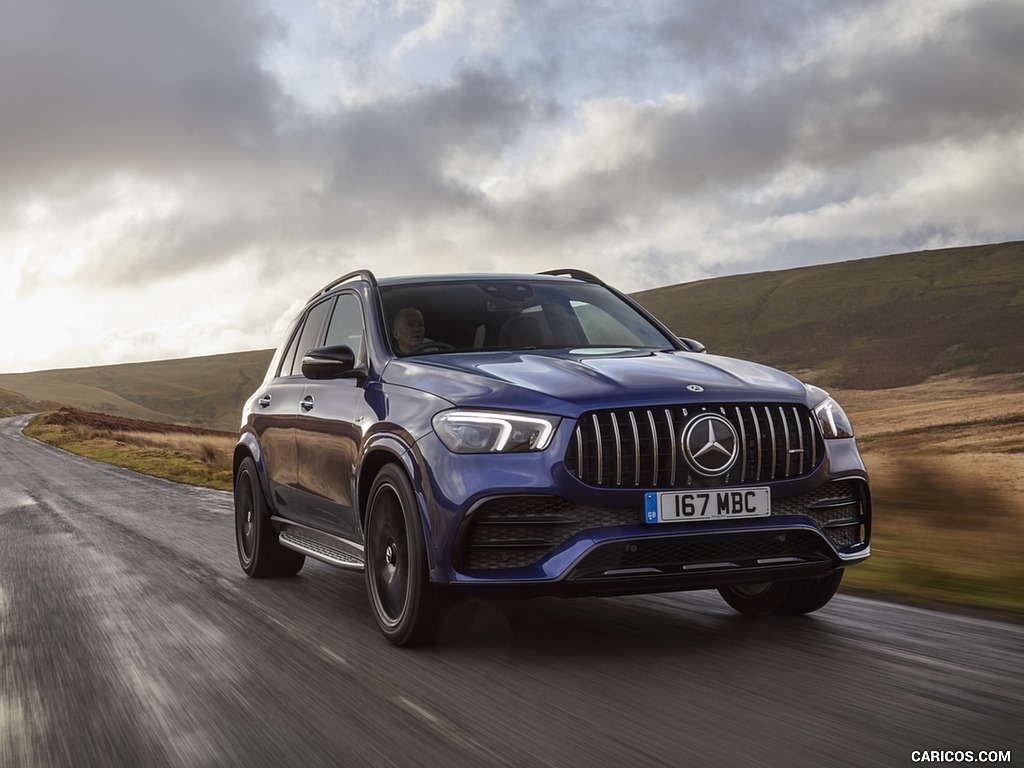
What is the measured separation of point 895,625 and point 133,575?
206 inches

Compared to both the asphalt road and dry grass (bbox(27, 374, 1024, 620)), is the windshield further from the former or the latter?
dry grass (bbox(27, 374, 1024, 620))

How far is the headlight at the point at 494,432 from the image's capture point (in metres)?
4.71

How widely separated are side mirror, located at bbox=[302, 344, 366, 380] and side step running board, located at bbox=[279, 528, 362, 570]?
883 millimetres

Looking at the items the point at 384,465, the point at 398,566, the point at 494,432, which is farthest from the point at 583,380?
the point at 398,566

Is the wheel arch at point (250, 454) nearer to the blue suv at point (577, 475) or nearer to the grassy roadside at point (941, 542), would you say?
the blue suv at point (577, 475)

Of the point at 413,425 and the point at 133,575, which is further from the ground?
the point at 413,425

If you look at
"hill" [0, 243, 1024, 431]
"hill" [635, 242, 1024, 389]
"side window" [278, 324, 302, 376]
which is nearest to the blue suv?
"side window" [278, 324, 302, 376]

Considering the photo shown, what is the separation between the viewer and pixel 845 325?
301 ft

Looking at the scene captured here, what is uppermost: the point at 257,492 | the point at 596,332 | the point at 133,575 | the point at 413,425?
the point at 596,332

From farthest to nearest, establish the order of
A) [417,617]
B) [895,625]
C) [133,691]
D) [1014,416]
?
1. [1014,416]
2. [895,625]
3. [417,617]
4. [133,691]

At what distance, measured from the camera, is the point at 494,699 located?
4316mm

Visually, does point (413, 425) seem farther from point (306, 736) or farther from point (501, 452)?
point (306, 736)

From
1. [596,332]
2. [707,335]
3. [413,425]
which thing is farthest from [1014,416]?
[707,335]

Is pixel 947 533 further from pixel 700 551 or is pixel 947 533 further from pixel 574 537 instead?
pixel 574 537
